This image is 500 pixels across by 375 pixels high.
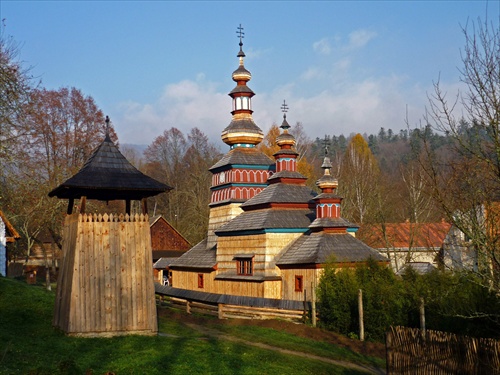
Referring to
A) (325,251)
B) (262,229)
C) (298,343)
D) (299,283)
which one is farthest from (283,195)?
(298,343)

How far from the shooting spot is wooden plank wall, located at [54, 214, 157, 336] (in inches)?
758

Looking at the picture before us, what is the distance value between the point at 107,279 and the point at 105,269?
0.31 meters

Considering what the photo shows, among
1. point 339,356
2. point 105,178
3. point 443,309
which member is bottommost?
point 339,356

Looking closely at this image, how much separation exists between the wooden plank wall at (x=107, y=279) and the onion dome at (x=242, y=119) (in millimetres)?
22816

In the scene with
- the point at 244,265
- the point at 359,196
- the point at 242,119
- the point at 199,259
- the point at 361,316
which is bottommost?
the point at 361,316

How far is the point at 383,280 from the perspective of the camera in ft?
80.5

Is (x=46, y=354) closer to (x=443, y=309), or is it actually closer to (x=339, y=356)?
(x=339, y=356)

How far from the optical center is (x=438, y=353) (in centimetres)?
1462

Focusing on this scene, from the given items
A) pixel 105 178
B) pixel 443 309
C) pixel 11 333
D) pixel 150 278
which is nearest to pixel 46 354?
pixel 11 333

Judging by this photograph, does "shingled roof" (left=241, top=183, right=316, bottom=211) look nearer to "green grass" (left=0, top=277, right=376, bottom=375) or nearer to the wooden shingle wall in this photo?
the wooden shingle wall

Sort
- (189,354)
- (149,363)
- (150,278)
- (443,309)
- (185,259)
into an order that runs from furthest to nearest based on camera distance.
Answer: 1. (185,259)
2. (150,278)
3. (443,309)
4. (189,354)
5. (149,363)

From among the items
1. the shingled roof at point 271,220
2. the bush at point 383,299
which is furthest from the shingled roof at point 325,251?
the bush at point 383,299

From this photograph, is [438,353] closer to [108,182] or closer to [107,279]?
[107,279]

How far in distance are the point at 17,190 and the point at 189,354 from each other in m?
12.5
